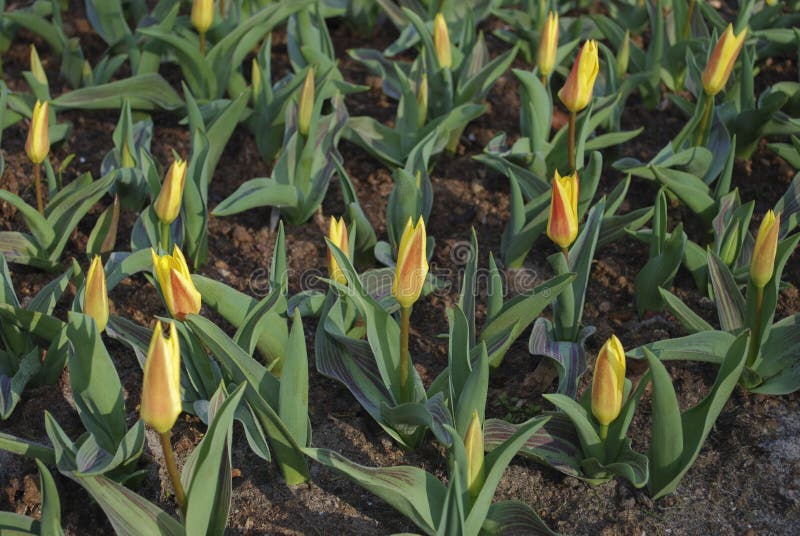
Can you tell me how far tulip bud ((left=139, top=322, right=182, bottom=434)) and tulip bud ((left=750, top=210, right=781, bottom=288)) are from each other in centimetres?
128

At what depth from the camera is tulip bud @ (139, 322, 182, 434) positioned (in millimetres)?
1751

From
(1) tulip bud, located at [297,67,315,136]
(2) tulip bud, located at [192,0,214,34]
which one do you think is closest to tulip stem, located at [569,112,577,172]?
(1) tulip bud, located at [297,67,315,136]

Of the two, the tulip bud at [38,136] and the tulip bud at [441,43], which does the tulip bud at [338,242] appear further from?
the tulip bud at [441,43]

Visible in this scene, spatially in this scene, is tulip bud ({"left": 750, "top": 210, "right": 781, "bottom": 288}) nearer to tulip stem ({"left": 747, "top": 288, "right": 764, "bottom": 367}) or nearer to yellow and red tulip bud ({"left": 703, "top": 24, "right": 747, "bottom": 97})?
tulip stem ({"left": 747, "top": 288, "right": 764, "bottom": 367})

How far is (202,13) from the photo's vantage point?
3324 millimetres

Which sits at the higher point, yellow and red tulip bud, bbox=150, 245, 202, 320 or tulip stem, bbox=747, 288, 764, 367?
yellow and red tulip bud, bbox=150, 245, 202, 320

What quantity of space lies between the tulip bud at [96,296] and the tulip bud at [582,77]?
4.35 feet

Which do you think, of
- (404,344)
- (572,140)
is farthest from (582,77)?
(404,344)

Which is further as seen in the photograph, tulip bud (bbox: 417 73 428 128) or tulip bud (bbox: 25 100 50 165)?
tulip bud (bbox: 417 73 428 128)

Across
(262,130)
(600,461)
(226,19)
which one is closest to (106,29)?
(226,19)

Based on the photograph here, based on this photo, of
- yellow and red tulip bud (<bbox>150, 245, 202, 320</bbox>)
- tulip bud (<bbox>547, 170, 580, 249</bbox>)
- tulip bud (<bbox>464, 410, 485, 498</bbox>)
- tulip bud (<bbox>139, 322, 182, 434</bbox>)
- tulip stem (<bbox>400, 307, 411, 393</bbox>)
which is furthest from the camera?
tulip bud (<bbox>547, 170, 580, 249</bbox>)

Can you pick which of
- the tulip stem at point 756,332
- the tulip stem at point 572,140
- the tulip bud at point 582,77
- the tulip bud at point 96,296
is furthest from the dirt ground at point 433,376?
the tulip bud at point 582,77

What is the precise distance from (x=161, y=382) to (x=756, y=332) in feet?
4.69

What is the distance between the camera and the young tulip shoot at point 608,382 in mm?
2076
